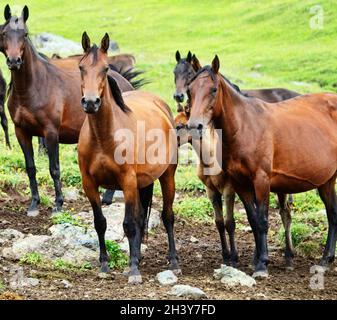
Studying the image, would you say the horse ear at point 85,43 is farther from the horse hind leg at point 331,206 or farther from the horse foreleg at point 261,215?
the horse hind leg at point 331,206

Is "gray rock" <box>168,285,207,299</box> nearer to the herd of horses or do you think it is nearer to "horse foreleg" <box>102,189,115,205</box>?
the herd of horses

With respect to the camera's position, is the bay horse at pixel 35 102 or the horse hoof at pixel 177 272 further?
the bay horse at pixel 35 102

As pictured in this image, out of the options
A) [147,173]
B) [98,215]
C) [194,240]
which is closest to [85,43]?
[147,173]

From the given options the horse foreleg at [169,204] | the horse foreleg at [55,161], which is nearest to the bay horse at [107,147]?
the horse foreleg at [169,204]

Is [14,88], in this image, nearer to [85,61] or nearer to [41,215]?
[41,215]

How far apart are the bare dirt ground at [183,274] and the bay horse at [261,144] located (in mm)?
520

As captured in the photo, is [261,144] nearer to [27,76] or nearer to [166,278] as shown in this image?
[166,278]

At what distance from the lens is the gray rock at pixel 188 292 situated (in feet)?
25.0

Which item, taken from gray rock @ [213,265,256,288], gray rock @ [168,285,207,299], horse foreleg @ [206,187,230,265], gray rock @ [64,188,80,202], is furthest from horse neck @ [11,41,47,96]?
gray rock @ [168,285,207,299]

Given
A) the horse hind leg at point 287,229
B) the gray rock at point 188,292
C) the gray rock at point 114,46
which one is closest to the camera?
the gray rock at point 188,292

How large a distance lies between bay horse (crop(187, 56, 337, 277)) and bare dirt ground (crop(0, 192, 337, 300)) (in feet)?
1.70

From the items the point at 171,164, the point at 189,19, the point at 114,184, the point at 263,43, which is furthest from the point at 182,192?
the point at 189,19

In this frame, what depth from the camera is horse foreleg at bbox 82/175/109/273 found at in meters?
8.70

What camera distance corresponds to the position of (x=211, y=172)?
31.8 feet
